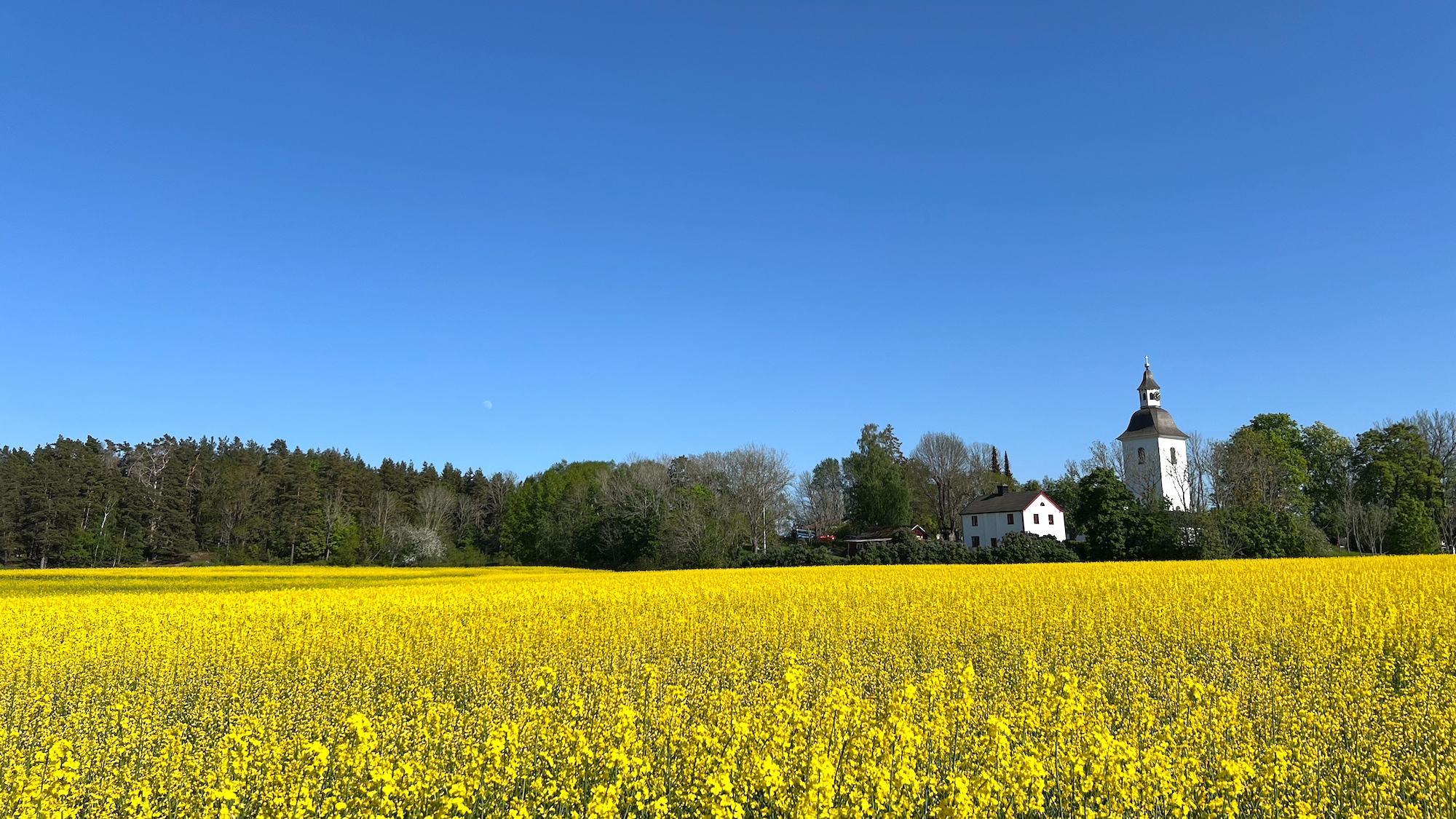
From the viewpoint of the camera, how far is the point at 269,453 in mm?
99750

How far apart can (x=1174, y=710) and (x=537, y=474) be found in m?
92.1

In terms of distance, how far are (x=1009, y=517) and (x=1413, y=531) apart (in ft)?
87.2

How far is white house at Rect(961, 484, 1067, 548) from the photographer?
67688mm

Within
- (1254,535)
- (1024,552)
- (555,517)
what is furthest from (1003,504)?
(555,517)

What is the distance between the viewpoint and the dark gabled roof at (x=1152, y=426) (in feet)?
236

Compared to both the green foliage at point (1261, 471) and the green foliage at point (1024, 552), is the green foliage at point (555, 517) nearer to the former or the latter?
the green foliage at point (1024, 552)

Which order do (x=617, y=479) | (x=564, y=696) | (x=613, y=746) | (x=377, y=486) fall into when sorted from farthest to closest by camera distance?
1. (x=377, y=486)
2. (x=617, y=479)
3. (x=564, y=696)
4. (x=613, y=746)

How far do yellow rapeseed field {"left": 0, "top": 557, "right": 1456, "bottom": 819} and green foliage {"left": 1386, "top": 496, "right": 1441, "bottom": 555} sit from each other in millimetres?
43199

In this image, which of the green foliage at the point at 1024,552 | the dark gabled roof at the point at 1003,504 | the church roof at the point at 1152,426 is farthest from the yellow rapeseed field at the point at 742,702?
the church roof at the point at 1152,426

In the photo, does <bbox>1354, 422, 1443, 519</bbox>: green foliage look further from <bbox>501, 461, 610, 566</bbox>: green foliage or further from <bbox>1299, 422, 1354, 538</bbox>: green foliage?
<bbox>501, 461, 610, 566</bbox>: green foliage

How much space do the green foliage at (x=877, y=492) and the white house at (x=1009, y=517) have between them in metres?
6.47

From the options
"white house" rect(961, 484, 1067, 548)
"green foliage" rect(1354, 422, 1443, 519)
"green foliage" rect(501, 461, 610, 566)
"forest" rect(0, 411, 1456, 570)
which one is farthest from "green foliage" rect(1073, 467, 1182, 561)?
"green foliage" rect(501, 461, 610, 566)

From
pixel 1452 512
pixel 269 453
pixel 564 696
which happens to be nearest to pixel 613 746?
pixel 564 696

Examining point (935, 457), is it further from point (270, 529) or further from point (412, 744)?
point (412, 744)
